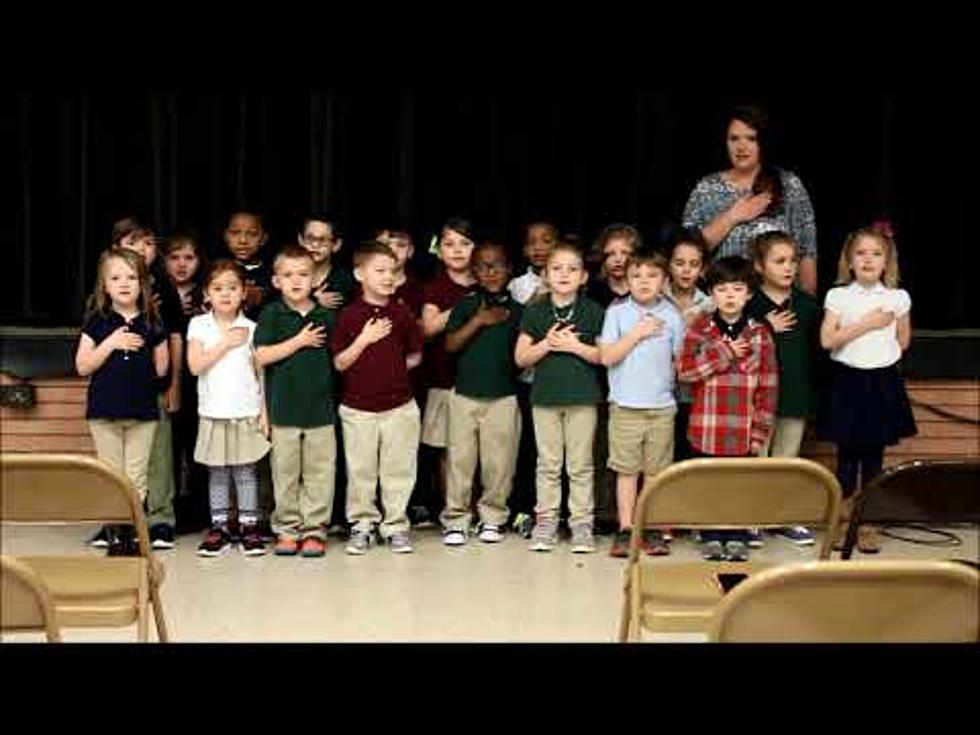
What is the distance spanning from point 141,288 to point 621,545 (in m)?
1.62

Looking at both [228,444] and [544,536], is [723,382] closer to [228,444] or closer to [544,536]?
[544,536]

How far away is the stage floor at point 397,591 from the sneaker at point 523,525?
4 cm

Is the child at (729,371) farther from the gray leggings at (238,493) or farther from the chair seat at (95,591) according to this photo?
the chair seat at (95,591)

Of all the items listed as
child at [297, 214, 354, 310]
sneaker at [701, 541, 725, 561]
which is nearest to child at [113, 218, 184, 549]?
child at [297, 214, 354, 310]

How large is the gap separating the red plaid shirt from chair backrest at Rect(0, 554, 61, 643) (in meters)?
2.41

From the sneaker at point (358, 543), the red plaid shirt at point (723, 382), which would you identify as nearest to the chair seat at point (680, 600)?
the red plaid shirt at point (723, 382)

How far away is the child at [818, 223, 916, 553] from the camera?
14.1 ft

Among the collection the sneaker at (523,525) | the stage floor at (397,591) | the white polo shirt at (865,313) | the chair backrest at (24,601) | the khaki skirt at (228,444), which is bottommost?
the stage floor at (397,591)

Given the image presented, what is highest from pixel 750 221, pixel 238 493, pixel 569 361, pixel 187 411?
pixel 750 221

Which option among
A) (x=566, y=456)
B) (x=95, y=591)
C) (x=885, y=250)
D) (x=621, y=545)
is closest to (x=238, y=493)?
(x=566, y=456)

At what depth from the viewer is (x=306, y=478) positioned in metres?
4.26

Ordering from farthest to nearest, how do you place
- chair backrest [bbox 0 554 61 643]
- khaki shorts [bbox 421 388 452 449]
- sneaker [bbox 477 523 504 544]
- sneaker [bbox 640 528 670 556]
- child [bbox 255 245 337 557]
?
khaki shorts [bbox 421 388 452 449] → sneaker [bbox 477 523 504 544] → sneaker [bbox 640 528 670 556] → child [bbox 255 245 337 557] → chair backrest [bbox 0 554 61 643]

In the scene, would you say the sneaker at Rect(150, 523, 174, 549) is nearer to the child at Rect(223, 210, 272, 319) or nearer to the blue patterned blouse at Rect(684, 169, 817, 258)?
the child at Rect(223, 210, 272, 319)

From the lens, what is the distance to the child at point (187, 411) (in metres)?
4.42
